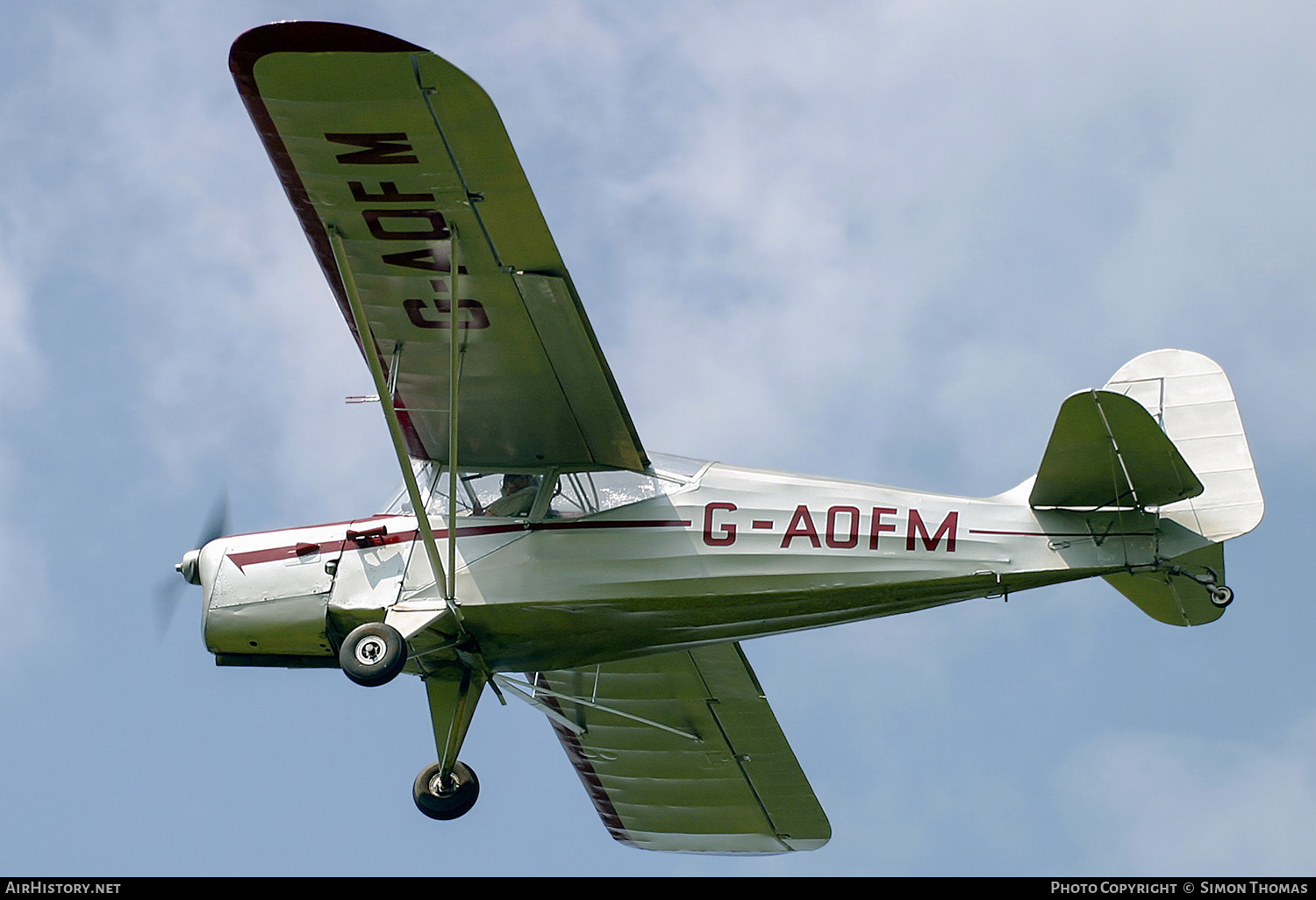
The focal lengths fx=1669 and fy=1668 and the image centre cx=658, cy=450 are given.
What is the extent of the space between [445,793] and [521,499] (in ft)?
7.05

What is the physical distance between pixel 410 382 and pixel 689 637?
2.63 m

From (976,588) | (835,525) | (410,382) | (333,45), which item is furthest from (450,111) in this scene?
(976,588)

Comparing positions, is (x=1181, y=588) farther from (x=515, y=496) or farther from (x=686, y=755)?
(x=686, y=755)

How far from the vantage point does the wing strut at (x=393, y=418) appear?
10422 millimetres

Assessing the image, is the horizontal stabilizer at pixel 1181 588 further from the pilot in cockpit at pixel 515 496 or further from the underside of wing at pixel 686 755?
the pilot in cockpit at pixel 515 496

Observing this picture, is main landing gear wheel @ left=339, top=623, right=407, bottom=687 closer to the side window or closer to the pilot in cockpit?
the pilot in cockpit

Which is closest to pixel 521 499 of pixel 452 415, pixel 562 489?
pixel 562 489

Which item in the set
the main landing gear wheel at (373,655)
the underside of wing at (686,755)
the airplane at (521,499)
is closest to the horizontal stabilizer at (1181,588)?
the airplane at (521,499)

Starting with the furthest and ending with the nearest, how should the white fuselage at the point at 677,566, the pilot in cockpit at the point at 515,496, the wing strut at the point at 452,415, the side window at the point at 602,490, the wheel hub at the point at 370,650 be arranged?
the pilot in cockpit at the point at 515,496 < the side window at the point at 602,490 < the wheel hub at the point at 370,650 < the white fuselage at the point at 677,566 < the wing strut at the point at 452,415

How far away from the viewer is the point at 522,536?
37.3 feet

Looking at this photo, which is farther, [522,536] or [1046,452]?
[522,536]

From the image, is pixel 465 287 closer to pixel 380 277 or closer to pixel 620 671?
pixel 380 277

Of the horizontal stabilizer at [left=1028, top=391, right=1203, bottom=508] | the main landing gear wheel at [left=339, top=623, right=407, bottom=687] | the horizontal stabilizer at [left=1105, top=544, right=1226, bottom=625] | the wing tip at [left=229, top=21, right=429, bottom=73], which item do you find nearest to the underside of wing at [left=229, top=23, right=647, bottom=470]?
the wing tip at [left=229, top=21, right=429, bottom=73]

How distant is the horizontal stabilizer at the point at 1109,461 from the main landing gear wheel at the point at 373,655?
4.19m
